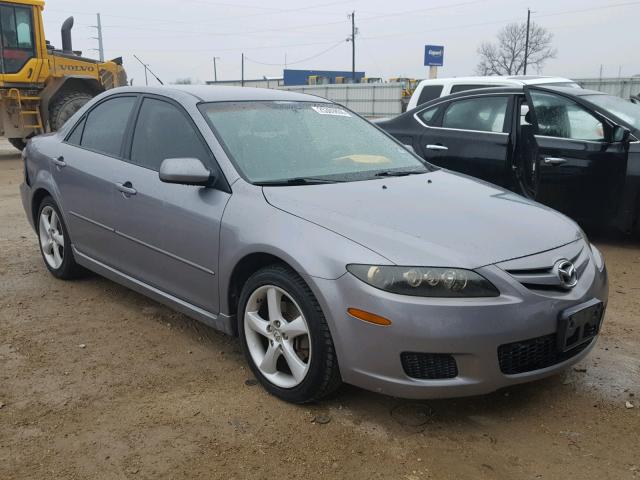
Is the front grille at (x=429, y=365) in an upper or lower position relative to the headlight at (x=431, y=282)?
lower

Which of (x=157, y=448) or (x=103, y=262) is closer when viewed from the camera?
(x=157, y=448)

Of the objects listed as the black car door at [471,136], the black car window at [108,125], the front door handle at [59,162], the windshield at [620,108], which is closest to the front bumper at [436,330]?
the black car window at [108,125]

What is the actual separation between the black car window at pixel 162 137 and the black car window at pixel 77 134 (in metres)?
0.83

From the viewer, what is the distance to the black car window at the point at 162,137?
11.9 ft

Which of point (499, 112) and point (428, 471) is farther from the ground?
point (499, 112)

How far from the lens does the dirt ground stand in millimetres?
2564

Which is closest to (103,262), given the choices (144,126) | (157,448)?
(144,126)

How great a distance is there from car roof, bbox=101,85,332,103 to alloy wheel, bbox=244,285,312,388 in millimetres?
1389

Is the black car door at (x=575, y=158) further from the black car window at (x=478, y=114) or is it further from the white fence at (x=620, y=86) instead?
the white fence at (x=620, y=86)

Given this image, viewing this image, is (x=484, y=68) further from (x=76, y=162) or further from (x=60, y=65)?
(x=76, y=162)

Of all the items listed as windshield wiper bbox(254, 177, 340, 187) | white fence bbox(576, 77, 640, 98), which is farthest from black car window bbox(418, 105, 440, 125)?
white fence bbox(576, 77, 640, 98)

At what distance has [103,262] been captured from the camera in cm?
427

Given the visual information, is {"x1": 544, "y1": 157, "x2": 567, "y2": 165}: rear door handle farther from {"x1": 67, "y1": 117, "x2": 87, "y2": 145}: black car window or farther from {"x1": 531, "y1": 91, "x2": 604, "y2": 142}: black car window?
{"x1": 67, "y1": 117, "x2": 87, "y2": 145}: black car window

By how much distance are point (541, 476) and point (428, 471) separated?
44 centimetres
